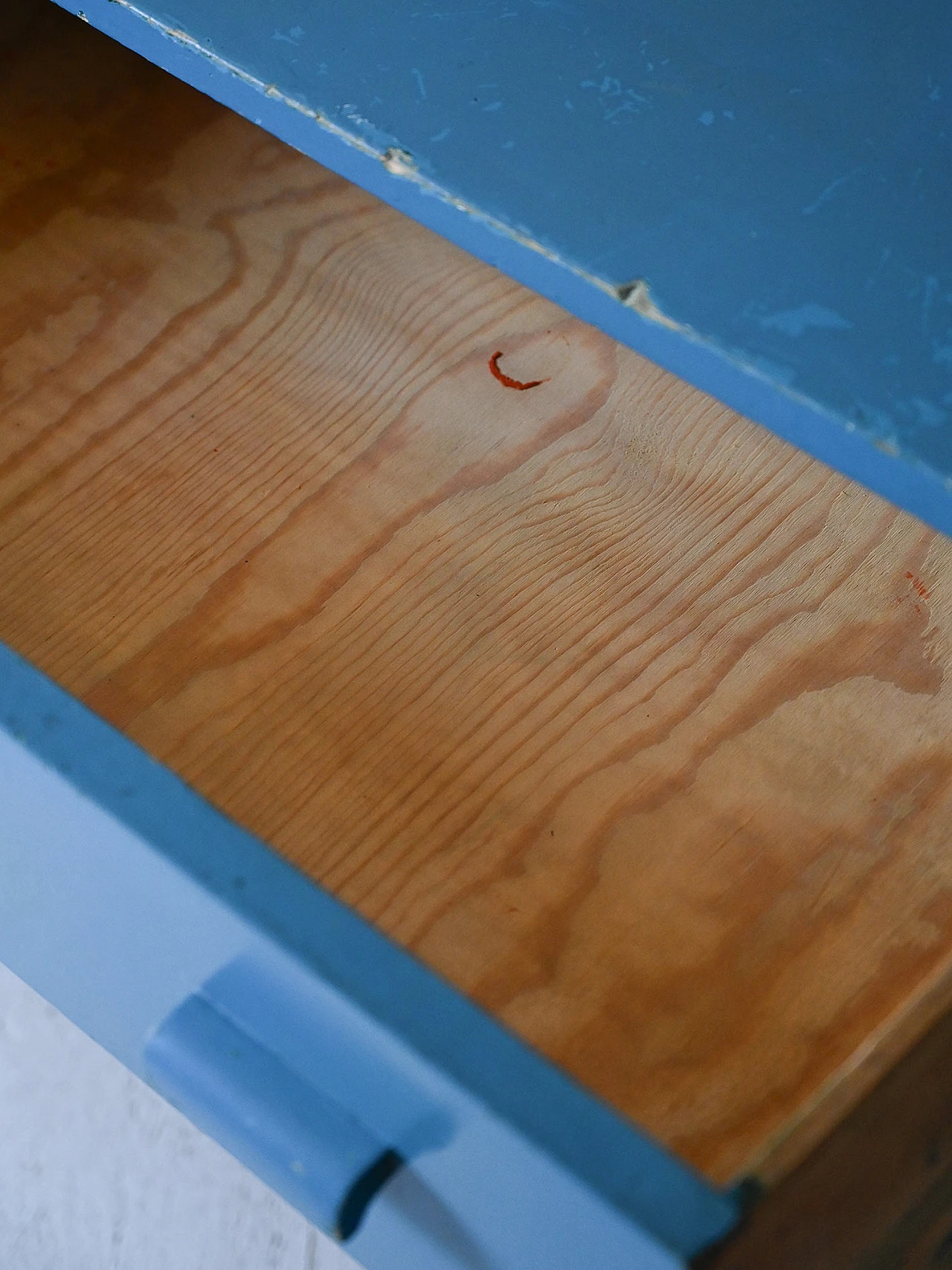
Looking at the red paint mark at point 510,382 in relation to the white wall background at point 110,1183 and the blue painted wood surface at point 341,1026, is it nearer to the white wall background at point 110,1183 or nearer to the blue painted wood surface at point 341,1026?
the blue painted wood surface at point 341,1026

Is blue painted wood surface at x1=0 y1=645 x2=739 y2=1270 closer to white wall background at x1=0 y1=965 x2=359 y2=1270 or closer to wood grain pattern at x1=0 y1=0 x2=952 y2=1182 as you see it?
wood grain pattern at x1=0 y1=0 x2=952 y2=1182

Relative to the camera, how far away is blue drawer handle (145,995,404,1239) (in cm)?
40

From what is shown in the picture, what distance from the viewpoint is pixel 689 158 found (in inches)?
15.6

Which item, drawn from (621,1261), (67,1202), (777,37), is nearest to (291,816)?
(621,1261)

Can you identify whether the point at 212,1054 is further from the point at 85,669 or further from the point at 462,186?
the point at 462,186

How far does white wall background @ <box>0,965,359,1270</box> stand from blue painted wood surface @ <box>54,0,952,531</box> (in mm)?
587

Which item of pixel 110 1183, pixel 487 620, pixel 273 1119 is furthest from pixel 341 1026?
pixel 110 1183

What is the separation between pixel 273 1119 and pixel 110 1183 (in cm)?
40

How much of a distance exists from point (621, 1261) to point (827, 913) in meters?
0.15

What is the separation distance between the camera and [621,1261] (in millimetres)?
335

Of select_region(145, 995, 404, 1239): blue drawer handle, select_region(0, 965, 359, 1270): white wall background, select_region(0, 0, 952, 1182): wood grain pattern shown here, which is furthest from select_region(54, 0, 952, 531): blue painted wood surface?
select_region(0, 965, 359, 1270): white wall background

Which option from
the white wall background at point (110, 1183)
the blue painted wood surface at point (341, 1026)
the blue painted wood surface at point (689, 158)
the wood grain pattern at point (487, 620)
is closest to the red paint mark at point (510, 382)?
the wood grain pattern at point (487, 620)

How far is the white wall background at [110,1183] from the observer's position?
2.34 ft

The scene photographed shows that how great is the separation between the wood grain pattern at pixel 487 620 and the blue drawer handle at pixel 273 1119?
6 cm
